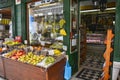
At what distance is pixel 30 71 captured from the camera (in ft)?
10.2

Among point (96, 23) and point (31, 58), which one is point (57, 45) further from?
point (96, 23)

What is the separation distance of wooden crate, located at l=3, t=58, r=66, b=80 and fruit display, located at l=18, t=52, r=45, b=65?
97 mm

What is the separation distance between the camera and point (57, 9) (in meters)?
3.78

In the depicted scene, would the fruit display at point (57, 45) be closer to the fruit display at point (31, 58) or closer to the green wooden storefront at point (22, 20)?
the green wooden storefront at point (22, 20)

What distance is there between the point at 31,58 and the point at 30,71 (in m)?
0.34

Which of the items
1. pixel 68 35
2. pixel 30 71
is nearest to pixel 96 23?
pixel 68 35

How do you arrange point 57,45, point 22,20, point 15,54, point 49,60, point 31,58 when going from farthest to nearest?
point 22,20 → point 57,45 → point 15,54 → point 31,58 → point 49,60

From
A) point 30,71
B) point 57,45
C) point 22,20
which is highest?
point 22,20

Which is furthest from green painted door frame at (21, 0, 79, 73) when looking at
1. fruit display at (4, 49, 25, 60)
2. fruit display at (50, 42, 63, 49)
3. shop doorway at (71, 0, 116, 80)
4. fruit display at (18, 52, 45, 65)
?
shop doorway at (71, 0, 116, 80)

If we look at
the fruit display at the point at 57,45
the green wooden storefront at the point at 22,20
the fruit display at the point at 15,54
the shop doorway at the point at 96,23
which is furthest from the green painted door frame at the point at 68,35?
the shop doorway at the point at 96,23

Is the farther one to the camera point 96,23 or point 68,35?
point 96,23

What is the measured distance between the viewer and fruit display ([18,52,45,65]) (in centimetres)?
311

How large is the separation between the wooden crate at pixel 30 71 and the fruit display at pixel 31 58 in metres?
0.10

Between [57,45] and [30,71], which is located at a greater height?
[57,45]
